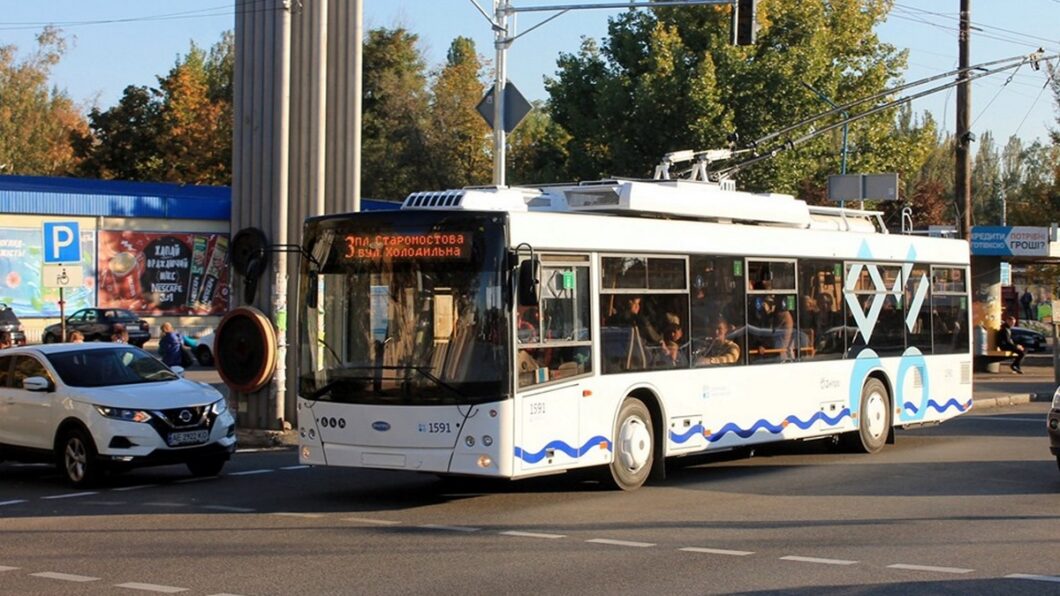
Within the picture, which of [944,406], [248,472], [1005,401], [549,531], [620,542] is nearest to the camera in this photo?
[620,542]

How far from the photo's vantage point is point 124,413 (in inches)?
629

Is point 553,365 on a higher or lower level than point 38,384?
higher

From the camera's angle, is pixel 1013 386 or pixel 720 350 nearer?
pixel 720 350

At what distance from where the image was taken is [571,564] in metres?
10.6

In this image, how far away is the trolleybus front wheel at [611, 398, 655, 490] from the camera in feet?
49.0

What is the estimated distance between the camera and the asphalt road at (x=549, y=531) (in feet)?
32.7

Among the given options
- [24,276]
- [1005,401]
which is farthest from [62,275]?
[24,276]

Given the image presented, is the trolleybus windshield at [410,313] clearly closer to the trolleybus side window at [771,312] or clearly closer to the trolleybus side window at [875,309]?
the trolleybus side window at [771,312]

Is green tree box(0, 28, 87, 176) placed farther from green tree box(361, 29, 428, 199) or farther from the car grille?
the car grille

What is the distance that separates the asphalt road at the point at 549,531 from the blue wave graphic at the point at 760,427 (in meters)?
0.53

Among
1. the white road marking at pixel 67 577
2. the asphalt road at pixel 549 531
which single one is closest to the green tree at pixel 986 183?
the asphalt road at pixel 549 531

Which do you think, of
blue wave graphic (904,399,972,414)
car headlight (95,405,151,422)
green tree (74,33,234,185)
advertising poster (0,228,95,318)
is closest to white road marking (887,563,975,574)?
car headlight (95,405,151,422)

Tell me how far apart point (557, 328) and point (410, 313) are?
1.47 meters

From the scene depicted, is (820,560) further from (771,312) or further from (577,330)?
(771,312)
